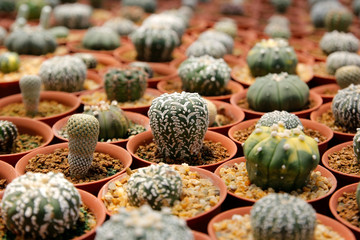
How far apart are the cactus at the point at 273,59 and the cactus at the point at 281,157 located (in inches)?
105

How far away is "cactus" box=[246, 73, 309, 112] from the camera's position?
18.6ft

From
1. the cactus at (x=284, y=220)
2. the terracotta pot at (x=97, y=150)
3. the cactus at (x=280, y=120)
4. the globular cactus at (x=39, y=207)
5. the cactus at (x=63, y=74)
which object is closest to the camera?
the cactus at (x=284, y=220)

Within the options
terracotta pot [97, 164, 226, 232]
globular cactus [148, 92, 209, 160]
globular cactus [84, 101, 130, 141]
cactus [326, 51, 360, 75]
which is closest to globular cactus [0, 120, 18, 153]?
globular cactus [84, 101, 130, 141]

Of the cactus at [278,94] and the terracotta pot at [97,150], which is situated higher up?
the cactus at [278,94]

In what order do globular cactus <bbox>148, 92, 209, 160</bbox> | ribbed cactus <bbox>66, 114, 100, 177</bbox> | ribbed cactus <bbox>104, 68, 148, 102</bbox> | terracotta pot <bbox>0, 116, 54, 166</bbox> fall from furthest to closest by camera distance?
ribbed cactus <bbox>104, 68, 148, 102</bbox> < terracotta pot <bbox>0, 116, 54, 166</bbox> < globular cactus <bbox>148, 92, 209, 160</bbox> < ribbed cactus <bbox>66, 114, 100, 177</bbox>

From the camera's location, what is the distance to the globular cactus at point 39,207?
10.9 ft

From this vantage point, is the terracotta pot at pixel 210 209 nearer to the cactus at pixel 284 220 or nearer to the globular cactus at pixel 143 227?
the cactus at pixel 284 220

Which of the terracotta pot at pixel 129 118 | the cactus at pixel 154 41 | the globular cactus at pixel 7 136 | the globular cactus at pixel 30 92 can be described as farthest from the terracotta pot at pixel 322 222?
the cactus at pixel 154 41

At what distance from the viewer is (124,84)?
5.88 metres

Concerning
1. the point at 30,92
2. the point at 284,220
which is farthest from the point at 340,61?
the point at 284,220

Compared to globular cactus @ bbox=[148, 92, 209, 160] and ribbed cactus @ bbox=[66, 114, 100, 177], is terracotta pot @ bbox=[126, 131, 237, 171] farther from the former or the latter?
ribbed cactus @ bbox=[66, 114, 100, 177]

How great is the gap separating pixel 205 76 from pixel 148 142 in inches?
54.6

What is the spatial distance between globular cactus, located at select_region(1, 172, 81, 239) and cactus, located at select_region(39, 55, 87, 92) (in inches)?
113

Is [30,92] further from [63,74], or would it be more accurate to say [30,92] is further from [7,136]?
[7,136]
